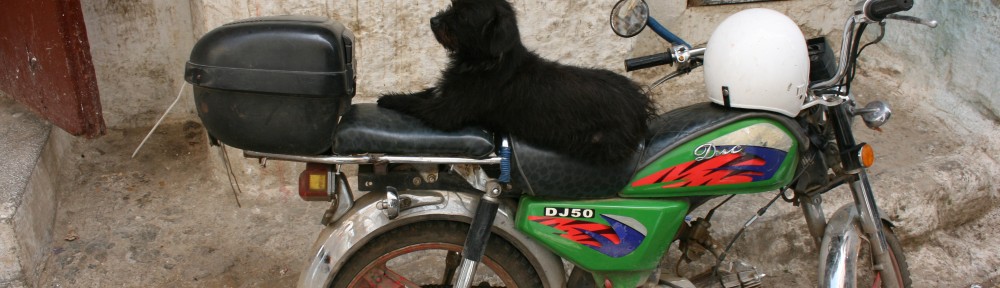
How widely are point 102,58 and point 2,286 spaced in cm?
133

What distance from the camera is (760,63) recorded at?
2197 mm

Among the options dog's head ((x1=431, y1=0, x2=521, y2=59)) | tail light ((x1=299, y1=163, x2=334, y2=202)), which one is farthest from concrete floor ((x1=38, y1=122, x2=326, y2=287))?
dog's head ((x1=431, y1=0, x2=521, y2=59))

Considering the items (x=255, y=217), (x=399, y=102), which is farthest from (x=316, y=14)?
(x=399, y=102)

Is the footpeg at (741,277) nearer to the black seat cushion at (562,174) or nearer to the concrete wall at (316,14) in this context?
the black seat cushion at (562,174)

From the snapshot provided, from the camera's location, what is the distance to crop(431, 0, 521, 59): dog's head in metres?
2.07

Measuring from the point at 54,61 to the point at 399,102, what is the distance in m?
1.92

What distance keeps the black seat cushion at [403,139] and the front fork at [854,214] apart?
100cm

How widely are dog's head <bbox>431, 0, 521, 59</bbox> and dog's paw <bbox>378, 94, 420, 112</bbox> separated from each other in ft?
0.70

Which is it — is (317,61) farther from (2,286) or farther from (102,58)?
(102,58)

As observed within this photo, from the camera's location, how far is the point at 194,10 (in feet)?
11.7

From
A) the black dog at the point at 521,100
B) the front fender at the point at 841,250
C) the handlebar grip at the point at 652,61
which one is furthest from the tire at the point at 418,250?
the front fender at the point at 841,250

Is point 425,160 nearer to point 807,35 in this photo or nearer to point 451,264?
point 451,264

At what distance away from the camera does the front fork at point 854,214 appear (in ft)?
7.84

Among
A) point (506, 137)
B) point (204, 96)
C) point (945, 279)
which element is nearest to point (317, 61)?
point (204, 96)
